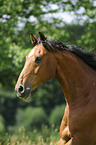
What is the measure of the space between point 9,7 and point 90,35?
4.33 meters

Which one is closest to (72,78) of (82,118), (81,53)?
Answer: (81,53)

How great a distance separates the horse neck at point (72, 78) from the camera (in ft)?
9.91

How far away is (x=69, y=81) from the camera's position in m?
3.03

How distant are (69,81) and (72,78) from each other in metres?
0.06

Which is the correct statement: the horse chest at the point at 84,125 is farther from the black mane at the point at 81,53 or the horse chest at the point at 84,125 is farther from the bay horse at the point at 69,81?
the black mane at the point at 81,53

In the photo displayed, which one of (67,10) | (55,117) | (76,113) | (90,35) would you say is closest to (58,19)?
(67,10)

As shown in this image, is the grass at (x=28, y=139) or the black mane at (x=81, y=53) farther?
the grass at (x=28, y=139)

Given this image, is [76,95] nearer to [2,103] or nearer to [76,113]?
[76,113]

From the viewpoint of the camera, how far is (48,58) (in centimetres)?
298

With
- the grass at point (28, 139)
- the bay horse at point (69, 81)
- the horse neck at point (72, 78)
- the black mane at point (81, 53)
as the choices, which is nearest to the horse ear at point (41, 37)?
the bay horse at point (69, 81)

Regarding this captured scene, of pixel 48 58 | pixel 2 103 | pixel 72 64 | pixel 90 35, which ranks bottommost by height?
pixel 2 103

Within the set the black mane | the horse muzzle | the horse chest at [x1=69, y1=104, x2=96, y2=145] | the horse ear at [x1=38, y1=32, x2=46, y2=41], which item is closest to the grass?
the horse chest at [x1=69, y1=104, x2=96, y2=145]

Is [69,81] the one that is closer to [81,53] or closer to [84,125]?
[81,53]

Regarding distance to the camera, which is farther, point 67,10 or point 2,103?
point 2,103
